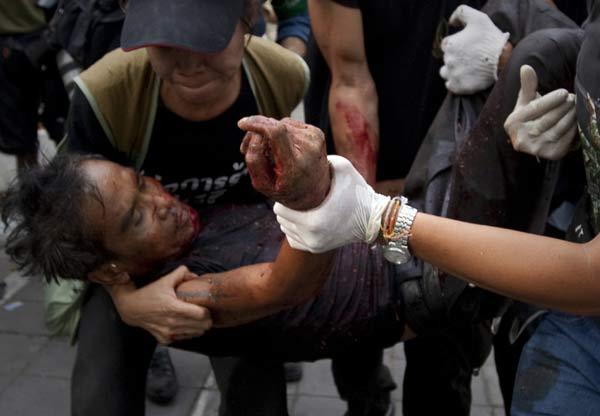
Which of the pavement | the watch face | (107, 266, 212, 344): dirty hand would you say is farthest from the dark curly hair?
the pavement

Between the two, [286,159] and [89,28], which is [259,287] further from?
[89,28]

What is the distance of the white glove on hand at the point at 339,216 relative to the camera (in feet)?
4.89

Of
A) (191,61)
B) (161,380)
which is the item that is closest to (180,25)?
(191,61)

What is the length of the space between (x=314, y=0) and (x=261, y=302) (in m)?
1.26

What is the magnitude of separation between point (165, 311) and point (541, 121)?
1000 millimetres

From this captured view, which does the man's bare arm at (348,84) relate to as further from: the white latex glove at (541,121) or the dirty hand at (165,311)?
the white latex glove at (541,121)

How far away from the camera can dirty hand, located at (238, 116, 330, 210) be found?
1393mm

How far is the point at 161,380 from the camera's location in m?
3.29

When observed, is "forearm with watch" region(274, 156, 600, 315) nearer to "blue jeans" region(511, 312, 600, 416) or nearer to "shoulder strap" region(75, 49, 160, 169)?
"blue jeans" region(511, 312, 600, 416)

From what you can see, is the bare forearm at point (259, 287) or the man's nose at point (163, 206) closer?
the bare forearm at point (259, 287)

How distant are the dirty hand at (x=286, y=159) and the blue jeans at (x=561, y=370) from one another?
0.70 m

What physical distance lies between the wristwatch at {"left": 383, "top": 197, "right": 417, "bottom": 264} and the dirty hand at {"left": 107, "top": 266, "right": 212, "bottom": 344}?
2.04 ft

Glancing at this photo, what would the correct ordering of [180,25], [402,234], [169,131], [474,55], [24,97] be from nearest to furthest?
[402,234] → [180,25] → [474,55] → [169,131] → [24,97]

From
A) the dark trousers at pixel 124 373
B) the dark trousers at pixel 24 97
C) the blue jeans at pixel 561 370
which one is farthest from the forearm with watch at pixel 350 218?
the dark trousers at pixel 24 97
